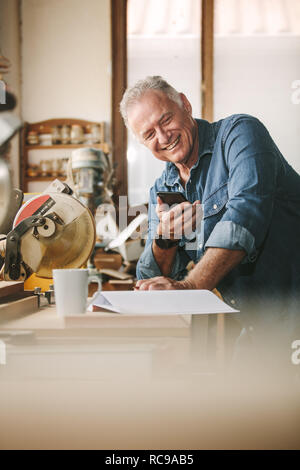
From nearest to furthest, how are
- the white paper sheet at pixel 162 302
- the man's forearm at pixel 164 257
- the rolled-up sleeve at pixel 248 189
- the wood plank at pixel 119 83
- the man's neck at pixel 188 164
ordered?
the white paper sheet at pixel 162 302 < the rolled-up sleeve at pixel 248 189 < the man's forearm at pixel 164 257 < the man's neck at pixel 188 164 < the wood plank at pixel 119 83

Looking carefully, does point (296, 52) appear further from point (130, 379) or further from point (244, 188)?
point (130, 379)

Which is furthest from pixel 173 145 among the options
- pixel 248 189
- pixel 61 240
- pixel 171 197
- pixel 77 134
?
pixel 77 134

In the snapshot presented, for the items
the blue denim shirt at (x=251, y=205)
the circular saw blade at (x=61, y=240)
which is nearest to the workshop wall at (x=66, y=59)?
the blue denim shirt at (x=251, y=205)

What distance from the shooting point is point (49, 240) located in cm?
86

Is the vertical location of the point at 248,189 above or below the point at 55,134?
below

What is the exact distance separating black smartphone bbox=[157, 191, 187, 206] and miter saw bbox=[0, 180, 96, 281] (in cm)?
20

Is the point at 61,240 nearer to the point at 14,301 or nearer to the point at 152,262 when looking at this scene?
the point at 14,301

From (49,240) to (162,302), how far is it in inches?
12.3

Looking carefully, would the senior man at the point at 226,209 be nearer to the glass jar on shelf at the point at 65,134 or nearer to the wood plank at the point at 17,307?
the wood plank at the point at 17,307

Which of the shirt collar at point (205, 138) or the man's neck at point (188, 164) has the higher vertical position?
the shirt collar at point (205, 138)

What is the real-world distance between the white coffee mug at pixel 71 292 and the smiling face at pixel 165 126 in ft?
2.43

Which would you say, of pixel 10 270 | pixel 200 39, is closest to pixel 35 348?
pixel 10 270

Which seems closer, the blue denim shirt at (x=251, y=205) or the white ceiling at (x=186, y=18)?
the blue denim shirt at (x=251, y=205)

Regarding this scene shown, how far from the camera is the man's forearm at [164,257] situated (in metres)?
1.14
